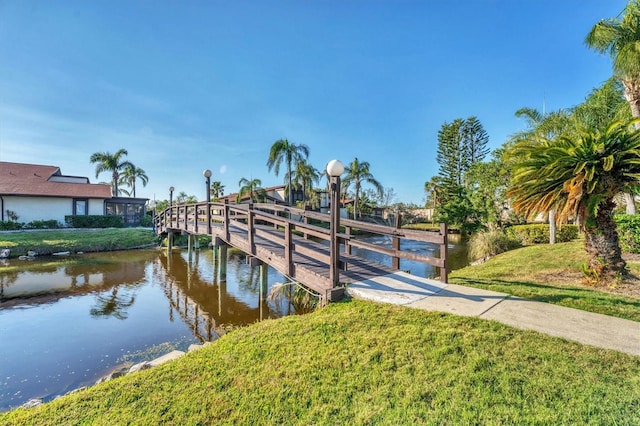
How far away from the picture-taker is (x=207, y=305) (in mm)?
7945

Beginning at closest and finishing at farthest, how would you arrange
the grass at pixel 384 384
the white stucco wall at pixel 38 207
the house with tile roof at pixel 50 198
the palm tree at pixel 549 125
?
1. the grass at pixel 384 384
2. the palm tree at pixel 549 125
3. the white stucco wall at pixel 38 207
4. the house with tile roof at pixel 50 198

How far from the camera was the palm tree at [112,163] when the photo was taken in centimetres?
3005

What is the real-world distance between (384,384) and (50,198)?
29179mm

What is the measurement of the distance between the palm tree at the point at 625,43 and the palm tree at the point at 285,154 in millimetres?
19727

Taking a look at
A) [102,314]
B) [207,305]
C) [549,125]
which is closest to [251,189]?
[207,305]

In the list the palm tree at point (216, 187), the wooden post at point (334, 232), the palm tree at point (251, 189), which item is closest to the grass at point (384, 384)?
the wooden post at point (334, 232)

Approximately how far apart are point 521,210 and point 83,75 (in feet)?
54.3

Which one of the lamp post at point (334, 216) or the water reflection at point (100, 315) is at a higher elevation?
the lamp post at point (334, 216)

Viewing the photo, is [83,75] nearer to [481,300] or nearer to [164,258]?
[164,258]

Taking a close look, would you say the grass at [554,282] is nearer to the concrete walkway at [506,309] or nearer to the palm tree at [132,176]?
the concrete walkway at [506,309]

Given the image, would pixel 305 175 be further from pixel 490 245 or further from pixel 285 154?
pixel 490 245

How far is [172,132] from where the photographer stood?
1845 cm

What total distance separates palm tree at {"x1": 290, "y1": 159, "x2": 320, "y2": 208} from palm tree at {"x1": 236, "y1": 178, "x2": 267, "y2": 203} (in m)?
3.54

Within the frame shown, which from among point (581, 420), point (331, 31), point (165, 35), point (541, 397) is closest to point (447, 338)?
point (541, 397)
